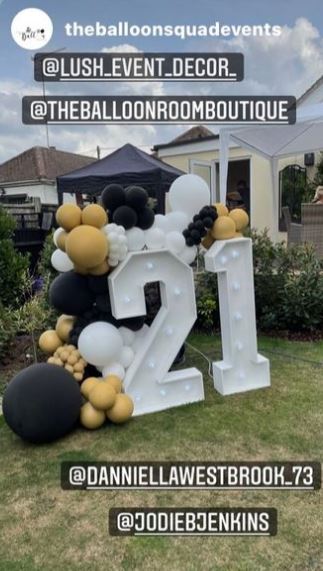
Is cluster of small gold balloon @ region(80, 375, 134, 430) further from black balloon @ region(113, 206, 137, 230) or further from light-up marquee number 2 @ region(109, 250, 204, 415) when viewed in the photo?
black balloon @ region(113, 206, 137, 230)

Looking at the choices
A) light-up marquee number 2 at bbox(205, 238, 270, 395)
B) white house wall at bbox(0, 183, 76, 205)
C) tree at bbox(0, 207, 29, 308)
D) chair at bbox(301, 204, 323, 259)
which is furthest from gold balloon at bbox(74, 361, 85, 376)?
white house wall at bbox(0, 183, 76, 205)

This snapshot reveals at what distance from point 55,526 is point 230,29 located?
3.64 meters

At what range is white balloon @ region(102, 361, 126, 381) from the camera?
2.64 meters

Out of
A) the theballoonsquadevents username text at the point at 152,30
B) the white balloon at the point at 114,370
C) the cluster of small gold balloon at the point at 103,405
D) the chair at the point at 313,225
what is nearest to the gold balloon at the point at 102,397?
the cluster of small gold balloon at the point at 103,405

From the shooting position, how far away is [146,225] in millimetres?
2721

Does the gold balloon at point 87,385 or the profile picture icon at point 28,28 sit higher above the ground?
the profile picture icon at point 28,28

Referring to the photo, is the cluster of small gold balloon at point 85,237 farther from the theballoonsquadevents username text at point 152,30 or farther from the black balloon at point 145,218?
the theballoonsquadevents username text at point 152,30

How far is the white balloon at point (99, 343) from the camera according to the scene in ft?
8.32

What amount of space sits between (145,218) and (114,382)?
3.41 feet

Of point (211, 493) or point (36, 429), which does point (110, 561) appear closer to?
point (211, 493)

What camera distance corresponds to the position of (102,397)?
2432 millimetres

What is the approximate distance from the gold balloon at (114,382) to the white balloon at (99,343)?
9 cm

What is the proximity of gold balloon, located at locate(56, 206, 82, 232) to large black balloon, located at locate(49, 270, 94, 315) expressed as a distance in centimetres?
37

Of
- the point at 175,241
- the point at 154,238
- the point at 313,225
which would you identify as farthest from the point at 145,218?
the point at 313,225
